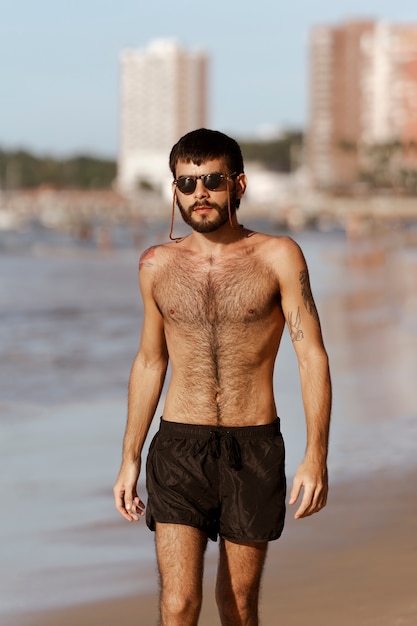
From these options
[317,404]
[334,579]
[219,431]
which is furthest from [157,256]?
[334,579]

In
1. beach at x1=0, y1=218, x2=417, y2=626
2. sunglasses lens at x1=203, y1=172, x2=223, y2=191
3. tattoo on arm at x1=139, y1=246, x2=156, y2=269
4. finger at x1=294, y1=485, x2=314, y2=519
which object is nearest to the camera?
finger at x1=294, y1=485, x2=314, y2=519

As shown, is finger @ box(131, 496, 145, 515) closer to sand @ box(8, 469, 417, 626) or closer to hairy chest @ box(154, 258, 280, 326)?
hairy chest @ box(154, 258, 280, 326)

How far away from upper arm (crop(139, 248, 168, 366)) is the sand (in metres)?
1.62

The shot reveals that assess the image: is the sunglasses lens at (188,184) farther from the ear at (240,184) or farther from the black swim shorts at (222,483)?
the black swim shorts at (222,483)

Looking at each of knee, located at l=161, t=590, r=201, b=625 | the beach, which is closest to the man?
knee, located at l=161, t=590, r=201, b=625

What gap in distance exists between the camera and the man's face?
12.0 ft

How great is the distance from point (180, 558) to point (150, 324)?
0.70m

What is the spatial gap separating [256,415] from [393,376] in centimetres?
972

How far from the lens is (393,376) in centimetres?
1331

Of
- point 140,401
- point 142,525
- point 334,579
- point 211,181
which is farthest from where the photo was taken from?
point 142,525

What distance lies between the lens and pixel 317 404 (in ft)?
11.9

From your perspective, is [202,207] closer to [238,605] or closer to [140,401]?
[140,401]

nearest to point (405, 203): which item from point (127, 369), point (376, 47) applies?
point (376, 47)

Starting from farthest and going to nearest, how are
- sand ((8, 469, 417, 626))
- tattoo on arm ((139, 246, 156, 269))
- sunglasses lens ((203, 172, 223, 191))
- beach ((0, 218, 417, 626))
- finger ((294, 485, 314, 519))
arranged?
beach ((0, 218, 417, 626)) → sand ((8, 469, 417, 626)) → tattoo on arm ((139, 246, 156, 269)) → sunglasses lens ((203, 172, 223, 191)) → finger ((294, 485, 314, 519))
